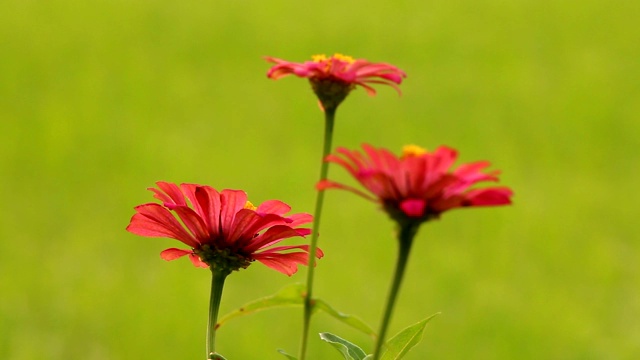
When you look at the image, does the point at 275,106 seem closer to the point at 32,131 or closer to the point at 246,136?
the point at 246,136

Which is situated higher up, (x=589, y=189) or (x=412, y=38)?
(x=412, y=38)

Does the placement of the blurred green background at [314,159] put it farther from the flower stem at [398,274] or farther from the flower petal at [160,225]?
the flower stem at [398,274]

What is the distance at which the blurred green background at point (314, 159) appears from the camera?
3342mm

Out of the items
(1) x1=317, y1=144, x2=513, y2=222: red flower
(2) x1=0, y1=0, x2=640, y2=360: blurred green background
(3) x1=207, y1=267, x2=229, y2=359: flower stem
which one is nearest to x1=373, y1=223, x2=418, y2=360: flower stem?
(1) x1=317, y1=144, x2=513, y2=222: red flower

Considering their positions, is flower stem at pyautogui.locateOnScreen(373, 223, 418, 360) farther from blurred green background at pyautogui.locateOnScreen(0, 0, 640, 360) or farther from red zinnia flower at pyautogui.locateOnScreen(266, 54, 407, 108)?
blurred green background at pyautogui.locateOnScreen(0, 0, 640, 360)

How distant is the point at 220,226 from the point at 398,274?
5.3 inches

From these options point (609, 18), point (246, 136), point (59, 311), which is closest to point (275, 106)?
point (246, 136)

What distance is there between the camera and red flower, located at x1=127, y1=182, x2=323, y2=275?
18.0 inches

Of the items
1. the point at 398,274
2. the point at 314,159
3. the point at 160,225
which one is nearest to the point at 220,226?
the point at 160,225

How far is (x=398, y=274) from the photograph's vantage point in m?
0.35

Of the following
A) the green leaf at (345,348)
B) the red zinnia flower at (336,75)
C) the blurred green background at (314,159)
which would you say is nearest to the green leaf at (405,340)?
the green leaf at (345,348)

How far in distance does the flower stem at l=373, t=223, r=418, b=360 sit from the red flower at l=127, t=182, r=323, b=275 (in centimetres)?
9

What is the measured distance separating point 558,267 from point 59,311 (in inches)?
68.4

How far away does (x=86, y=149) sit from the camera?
4.33 metres
